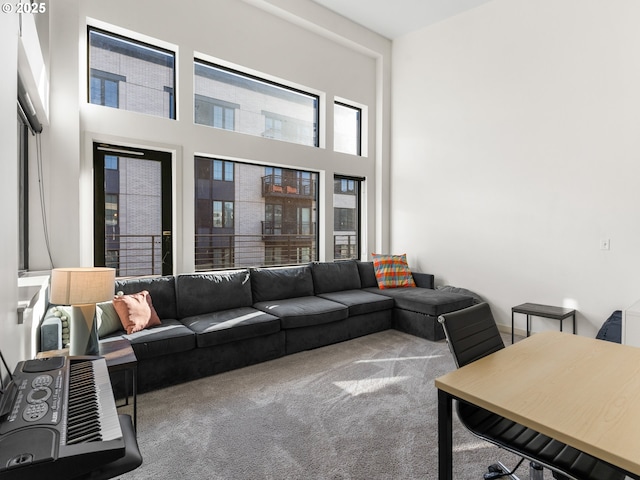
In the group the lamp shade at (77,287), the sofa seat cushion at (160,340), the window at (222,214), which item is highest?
the window at (222,214)

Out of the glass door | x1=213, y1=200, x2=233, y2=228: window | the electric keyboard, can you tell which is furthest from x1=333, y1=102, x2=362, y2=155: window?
the electric keyboard

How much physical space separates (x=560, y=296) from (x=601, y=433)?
331cm

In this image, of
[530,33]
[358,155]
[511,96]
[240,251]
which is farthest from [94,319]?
[530,33]

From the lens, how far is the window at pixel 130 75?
338cm

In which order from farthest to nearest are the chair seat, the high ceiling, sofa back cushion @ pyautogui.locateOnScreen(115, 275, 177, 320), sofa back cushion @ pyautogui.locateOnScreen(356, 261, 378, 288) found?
1. sofa back cushion @ pyautogui.locateOnScreen(356, 261, 378, 288)
2. the high ceiling
3. sofa back cushion @ pyautogui.locateOnScreen(115, 275, 177, 320)
4. the chair seat

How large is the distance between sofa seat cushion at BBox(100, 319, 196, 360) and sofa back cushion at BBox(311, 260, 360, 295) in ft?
6.29

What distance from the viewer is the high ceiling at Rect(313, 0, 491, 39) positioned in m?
4.43

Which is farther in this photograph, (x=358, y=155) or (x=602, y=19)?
(x=358, y=155)

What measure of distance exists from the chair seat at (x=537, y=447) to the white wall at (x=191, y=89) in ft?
10.2

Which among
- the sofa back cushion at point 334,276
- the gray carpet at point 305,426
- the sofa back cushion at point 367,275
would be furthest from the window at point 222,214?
the sofa back cushion at point 367,275

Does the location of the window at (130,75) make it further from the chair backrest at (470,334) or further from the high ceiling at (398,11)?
the chair backrest at (470,334)

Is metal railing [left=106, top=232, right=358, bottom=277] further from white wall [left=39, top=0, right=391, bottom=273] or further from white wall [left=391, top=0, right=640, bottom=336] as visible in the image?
white wall [left=391, top=0, right=640, bottom=336]

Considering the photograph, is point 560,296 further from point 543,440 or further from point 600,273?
point 543,440

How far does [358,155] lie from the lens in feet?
17.6
